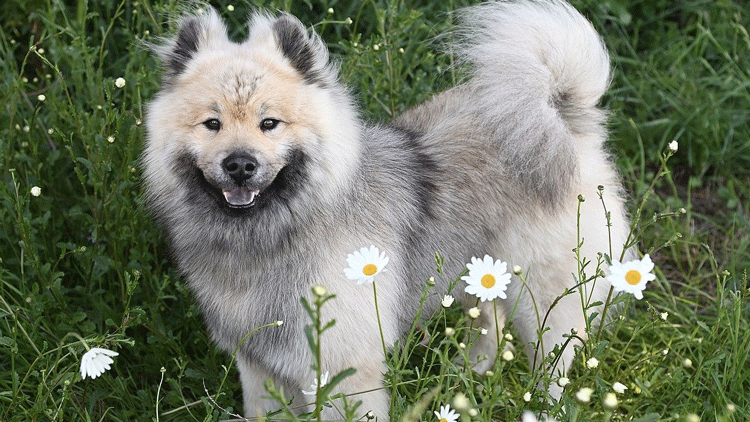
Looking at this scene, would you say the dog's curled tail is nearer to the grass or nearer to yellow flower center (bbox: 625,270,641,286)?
the grass

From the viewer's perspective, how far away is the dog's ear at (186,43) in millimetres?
2455

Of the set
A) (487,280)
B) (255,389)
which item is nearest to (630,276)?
(487,280)

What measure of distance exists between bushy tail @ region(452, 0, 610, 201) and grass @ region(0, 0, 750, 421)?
44 centimetres

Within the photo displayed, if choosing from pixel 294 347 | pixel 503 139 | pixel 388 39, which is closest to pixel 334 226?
pixel 294 347

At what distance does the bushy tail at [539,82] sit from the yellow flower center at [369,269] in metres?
0.94

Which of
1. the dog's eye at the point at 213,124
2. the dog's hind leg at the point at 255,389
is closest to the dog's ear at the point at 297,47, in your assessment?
the dog's eye at the point at 213,124

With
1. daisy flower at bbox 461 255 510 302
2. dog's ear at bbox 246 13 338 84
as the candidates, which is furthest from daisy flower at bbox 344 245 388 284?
dog's ear at bbox 246 13 338 84

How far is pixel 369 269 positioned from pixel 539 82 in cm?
108

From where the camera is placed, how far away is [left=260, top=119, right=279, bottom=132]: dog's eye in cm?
224

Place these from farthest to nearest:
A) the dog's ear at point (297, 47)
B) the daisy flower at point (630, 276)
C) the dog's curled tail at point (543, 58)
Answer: the dog's curled tail at point (543, 58) → the dog's ear at point (297, 47) → the daisy flower at point (630, 276)

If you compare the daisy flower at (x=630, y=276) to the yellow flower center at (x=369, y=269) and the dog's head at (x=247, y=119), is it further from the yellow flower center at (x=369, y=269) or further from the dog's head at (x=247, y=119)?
the dog's head at (x=247, y=119)

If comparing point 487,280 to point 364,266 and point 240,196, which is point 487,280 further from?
point 240,196

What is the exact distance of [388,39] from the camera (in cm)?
322

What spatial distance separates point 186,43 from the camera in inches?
97.1
